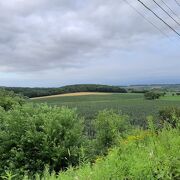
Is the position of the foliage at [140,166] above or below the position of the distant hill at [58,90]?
above

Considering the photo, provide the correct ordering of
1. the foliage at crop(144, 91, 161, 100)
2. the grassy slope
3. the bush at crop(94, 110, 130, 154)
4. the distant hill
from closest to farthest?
1. the grassy slope
2. the bush at crop(94, 110, 130, 154)
3. the distant hill
4. the foliage at crop(144, 91, 161, 100)

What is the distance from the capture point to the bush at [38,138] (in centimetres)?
1923

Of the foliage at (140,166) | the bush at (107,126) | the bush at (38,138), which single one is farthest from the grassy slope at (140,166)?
the bush at (107,126)

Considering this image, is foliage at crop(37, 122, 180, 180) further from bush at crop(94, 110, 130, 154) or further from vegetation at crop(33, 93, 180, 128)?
vegetation at crop(33, 93, 180, 128)

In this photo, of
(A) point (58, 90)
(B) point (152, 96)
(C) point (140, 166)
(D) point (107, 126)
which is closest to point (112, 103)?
(A) point (58, 90)

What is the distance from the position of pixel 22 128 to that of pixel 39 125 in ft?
2.71

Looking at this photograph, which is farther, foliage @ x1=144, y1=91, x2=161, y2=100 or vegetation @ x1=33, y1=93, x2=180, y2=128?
foliage @ x1=144, y1=91, x2=161, y2=100

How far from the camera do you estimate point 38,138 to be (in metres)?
19.5

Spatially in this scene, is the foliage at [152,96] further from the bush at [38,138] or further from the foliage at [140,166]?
the foliage at [140,166]

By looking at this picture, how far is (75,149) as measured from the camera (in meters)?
19.1

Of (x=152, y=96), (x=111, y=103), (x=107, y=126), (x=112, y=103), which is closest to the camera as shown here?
(x=107, y=126)

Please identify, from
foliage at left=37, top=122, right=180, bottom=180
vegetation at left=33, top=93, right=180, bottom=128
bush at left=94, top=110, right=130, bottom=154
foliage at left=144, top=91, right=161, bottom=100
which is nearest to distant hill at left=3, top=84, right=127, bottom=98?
vegetation at left=33, top=93, right=180, bottom=128

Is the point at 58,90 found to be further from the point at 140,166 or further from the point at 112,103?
the point at 140,166

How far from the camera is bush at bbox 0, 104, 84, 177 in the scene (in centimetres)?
1923
